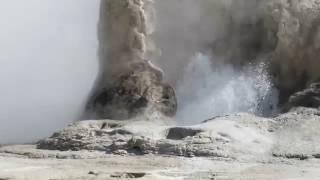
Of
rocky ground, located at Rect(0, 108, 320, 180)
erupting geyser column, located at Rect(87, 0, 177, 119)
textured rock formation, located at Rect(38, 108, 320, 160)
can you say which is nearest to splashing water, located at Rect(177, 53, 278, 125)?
erupting geyser column, located at Rect(87, 0, 177, 119)

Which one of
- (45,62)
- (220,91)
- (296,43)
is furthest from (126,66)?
(296,43)

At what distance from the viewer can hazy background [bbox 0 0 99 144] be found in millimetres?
16891

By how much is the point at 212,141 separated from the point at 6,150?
13.9 feet

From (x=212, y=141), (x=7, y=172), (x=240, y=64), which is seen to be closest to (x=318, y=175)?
(x=212, y=141)

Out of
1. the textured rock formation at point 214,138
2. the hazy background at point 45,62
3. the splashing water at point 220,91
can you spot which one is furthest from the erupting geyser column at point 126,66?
the textured rock formation at point 214,138

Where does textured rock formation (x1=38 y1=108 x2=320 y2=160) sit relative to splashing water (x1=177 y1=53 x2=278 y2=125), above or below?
below

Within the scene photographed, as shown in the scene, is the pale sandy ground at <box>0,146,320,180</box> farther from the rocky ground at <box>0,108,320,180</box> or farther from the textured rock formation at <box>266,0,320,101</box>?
the textured rock formation at <box>266,0,320,101</box>

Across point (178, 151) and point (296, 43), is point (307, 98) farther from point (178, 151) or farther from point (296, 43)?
point (178, 151)

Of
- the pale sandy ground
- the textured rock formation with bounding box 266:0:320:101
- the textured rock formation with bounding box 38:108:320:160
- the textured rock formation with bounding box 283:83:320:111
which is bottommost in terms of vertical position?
the pale sandy ground

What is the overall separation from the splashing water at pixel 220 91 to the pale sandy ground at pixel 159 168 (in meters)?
4.39

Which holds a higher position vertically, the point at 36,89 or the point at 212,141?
the point at 36,89

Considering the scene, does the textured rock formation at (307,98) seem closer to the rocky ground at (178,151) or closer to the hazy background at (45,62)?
the rocky ground at (178,151)

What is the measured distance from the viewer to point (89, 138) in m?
13.8

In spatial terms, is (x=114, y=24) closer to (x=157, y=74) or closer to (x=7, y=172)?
(x=157, y=74)
